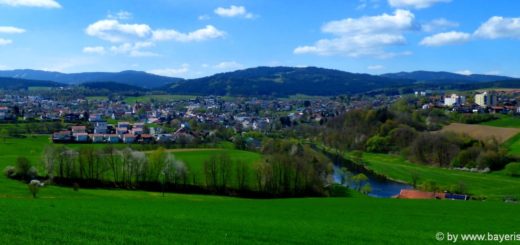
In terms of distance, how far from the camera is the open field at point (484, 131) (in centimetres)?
10797

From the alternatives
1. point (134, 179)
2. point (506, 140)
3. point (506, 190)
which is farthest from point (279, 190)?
point (506, 140)

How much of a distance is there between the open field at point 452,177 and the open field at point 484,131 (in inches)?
875

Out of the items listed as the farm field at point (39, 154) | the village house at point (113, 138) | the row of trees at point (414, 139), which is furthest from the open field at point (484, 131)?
the village house at point (113, 138)

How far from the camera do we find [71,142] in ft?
316

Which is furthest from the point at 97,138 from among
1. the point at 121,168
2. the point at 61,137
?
the point at 121,168

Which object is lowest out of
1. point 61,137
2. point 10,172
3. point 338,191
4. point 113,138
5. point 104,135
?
point 338,191

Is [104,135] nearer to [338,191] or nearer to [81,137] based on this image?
[81,137]

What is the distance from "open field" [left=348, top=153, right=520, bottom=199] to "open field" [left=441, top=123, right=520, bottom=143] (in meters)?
22.2

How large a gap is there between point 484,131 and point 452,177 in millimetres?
47597

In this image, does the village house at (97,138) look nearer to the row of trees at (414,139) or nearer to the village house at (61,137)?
the village house at (61,137)

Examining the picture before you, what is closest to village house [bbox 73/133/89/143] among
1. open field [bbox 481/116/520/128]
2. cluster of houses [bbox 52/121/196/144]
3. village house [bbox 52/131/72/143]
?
cluster of houses [bbox 52/121/196/144]

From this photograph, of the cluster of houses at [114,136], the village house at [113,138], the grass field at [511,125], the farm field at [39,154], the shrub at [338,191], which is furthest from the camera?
the village house at [113,138]

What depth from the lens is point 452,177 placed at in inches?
2943

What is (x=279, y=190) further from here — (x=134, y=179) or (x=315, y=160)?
(x=134, y=179)
